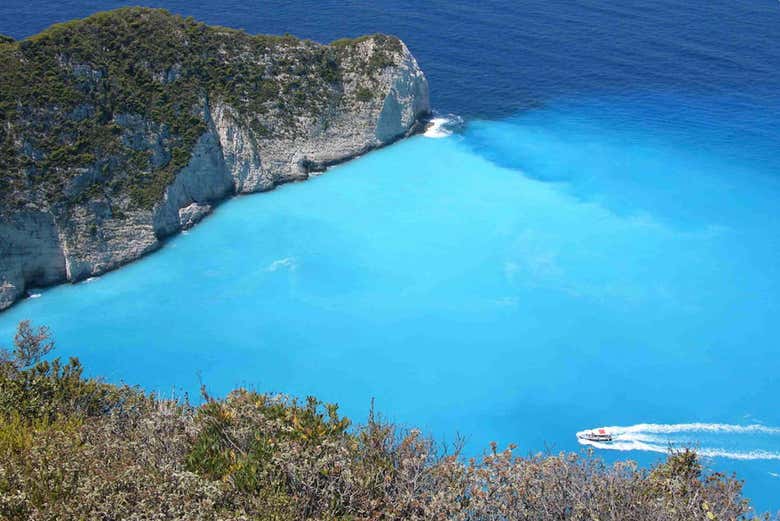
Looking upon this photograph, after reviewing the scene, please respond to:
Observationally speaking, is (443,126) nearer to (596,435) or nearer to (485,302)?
(485,302)

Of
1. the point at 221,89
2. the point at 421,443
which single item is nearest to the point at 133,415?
the point at 421,443

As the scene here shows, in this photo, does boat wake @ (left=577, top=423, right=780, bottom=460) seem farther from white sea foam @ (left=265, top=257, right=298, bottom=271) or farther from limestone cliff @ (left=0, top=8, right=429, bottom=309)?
limestone cliff @ (left=0, top=8, right=429, bottom=309)

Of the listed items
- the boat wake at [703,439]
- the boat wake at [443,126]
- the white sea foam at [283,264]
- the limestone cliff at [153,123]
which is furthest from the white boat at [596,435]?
the boat wake at [443,126]

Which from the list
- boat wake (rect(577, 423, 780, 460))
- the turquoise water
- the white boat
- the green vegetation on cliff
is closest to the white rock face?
the green vegetation on cliff

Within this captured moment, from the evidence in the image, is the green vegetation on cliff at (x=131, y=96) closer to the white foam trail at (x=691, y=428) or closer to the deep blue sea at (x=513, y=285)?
the deep blue sea at (x=513, y=285)

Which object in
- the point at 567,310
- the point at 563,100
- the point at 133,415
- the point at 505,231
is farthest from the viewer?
the point at 563,100

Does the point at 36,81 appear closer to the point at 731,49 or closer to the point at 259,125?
the point at 259,125

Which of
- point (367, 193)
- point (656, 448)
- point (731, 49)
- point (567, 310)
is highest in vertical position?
point (731, 49)
